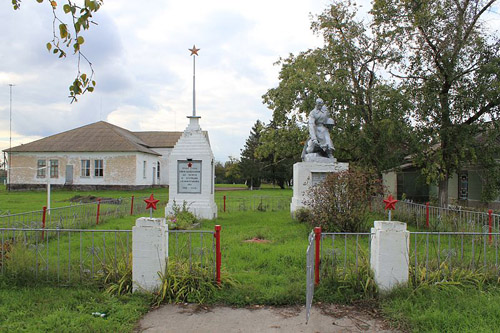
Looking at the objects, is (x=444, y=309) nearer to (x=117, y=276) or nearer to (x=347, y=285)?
(x=347, y=285)

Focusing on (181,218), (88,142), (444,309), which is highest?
(88,142)

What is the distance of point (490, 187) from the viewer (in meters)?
12.7

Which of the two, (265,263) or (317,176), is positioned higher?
(317,176)

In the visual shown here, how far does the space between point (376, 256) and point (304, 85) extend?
35.2 ft

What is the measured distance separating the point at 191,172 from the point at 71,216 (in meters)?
3.99

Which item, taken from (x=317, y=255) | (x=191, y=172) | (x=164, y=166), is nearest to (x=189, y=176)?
(x=191, y=172)

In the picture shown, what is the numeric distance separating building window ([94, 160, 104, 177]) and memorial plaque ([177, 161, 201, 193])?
22.8 metres

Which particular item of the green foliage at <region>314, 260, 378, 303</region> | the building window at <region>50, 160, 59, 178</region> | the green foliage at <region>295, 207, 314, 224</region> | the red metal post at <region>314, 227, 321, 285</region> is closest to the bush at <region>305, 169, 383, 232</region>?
the green foliage at <region>295, 207, 314, 224</region>

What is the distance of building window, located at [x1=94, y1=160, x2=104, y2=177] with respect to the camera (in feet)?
108

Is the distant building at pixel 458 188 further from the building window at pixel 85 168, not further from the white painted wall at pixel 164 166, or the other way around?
the white painted wall at pixel 164 166

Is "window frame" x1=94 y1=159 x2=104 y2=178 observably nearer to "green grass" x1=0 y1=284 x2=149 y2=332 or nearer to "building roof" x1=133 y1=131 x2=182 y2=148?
"building roof" x1=133 y1=131 x2=182 y2=148

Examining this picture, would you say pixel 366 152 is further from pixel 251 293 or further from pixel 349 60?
pixel 251 293

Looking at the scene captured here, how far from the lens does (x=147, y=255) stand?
16.8 ft

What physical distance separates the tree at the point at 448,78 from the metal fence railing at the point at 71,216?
11.5 meters
